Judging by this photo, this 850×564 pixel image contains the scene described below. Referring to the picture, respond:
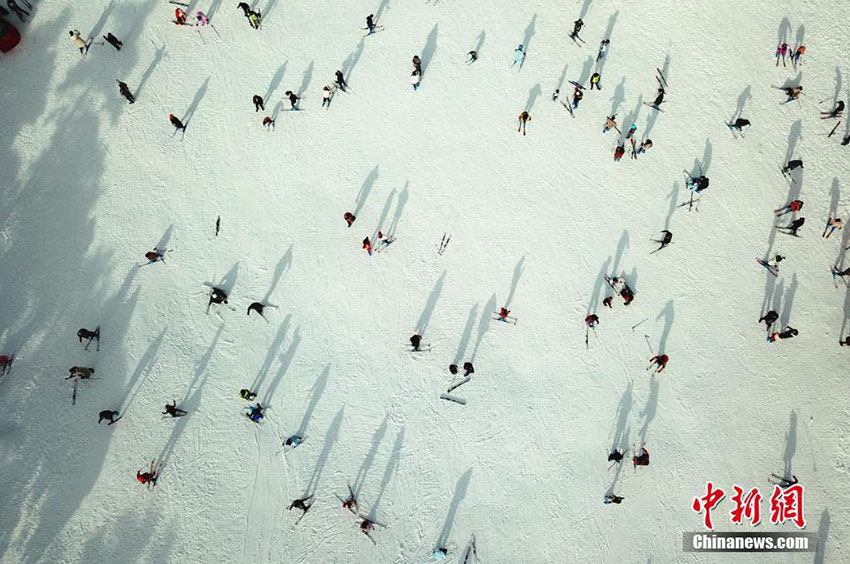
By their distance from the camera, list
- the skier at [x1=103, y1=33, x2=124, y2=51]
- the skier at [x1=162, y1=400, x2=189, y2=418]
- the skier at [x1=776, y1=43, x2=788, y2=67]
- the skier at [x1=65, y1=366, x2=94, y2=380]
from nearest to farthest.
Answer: the skier at [x1=65, y1=366, x2=94, y2=380] < the skier at [x1=162, y1=400, x2=189, y2=418] < the skier at [x1=103, y1=33, x2=124, y2=51] < the skier at [x1=776, y1=43, x2=788, y2=67]

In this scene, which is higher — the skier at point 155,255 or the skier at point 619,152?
the skier at point 619,152

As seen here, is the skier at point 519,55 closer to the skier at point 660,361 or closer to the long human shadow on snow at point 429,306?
the long human shadow on snow at point 429,306

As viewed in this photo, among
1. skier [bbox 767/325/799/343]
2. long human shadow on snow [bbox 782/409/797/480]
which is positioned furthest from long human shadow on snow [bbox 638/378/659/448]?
long human shadow on snow [bbox 782/409/797/480]

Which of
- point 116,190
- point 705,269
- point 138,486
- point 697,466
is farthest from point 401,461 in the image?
point 116,190

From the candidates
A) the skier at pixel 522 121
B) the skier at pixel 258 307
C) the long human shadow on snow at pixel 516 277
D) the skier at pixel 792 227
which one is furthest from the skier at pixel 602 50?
the skier at pixel 258 307

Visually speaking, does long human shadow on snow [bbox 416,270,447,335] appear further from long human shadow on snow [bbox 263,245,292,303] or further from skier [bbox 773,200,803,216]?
skier [bbox 773,200,803,216]

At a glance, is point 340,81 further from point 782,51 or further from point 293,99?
point 782,51

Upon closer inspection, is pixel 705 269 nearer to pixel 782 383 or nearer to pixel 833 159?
pixel 782 383
